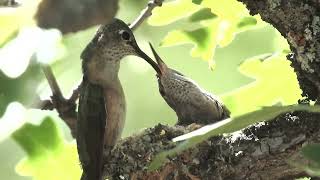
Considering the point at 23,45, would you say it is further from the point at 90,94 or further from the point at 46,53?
the point at 90,94

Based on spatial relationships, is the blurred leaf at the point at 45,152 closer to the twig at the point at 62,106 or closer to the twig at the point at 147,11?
the twig at the point at 62,106

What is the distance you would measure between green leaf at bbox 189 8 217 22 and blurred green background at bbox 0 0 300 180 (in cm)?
10

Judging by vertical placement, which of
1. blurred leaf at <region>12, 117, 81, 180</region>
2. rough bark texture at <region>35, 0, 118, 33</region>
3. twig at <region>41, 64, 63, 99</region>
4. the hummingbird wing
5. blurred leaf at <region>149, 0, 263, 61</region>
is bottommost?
blurred leaf at <region>12, 117, 81, 180</region>

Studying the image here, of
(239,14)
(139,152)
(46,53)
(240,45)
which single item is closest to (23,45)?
(46,53)

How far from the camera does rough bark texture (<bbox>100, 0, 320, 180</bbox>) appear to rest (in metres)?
0.96

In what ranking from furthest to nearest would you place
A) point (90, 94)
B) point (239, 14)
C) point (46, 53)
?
point (90, 94) → point (239, 14) → point (46, 53)

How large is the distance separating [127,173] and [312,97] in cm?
33

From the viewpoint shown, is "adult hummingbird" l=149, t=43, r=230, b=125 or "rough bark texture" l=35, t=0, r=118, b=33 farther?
"adult hummingbird" l=149, t=43, r=230, b=125

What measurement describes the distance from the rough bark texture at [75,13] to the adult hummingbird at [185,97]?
617 mm

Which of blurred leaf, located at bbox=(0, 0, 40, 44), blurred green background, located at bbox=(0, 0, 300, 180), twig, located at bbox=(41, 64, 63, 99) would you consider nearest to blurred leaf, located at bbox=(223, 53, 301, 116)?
blurred green background, located at bbox=(0, 0, 300, 180)

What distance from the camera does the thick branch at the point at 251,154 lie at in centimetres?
97

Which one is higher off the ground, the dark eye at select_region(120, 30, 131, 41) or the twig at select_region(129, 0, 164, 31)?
the twig at select_region(129, 0, 164, 31)

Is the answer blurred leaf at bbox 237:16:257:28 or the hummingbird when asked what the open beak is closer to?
the hummingbird

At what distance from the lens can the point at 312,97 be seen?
3.40 feet
